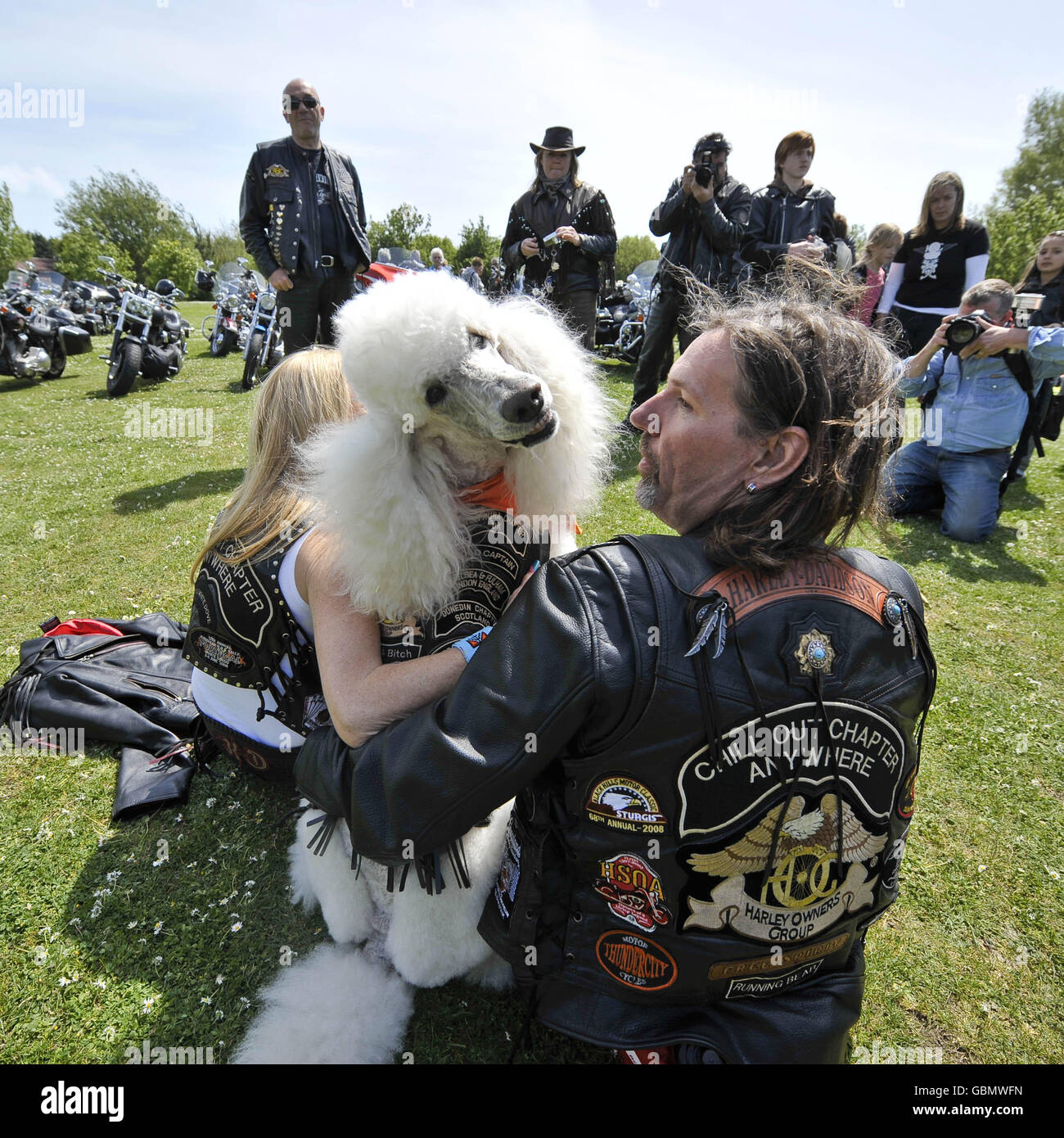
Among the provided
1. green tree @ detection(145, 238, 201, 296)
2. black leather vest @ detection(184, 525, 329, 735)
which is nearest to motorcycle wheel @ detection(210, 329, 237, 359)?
black leather vest @ detection(184, 525, 329, 735)

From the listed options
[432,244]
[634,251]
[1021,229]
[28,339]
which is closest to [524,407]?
[28,339]

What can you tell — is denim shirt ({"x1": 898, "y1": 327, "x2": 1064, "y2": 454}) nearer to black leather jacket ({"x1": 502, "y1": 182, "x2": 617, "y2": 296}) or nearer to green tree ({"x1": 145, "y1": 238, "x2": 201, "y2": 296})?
black leather jacket ({"x1": 502, "y1": 182, "x2": 617, "y2": 296})

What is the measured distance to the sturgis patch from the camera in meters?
1.15

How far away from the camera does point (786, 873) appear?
1.18m

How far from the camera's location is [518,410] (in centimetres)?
147

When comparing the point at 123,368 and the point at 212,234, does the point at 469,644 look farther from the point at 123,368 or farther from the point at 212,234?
the point at 212,234

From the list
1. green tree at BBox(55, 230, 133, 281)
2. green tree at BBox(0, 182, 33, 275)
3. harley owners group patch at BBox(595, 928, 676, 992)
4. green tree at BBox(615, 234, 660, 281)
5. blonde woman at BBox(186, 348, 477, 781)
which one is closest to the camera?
harley owners group patch at BBox(595, 928, 676, 992)

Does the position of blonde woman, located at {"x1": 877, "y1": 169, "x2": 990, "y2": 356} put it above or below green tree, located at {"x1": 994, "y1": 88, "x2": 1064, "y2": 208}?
below

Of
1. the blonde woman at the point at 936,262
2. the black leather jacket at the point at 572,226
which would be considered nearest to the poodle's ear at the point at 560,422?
the black leather jacket at the point at 572,226

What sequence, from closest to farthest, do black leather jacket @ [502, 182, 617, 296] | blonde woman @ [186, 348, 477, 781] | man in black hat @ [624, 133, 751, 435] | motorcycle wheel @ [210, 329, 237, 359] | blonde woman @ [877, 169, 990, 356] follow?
blonde woman @ [186, 348, 477, 781], man in black hat @ [624, 133, 751, 435], blonde woman @ [877, 169, 990, 356], black leather jacket @ [502, 182, 617, 296], motorcycle wheel @ [210, 329, 237, 359]

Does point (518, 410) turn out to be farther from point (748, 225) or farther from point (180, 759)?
point (748, 225)

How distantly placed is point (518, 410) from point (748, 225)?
500 cm

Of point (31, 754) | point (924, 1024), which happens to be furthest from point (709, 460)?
point (31, 754)

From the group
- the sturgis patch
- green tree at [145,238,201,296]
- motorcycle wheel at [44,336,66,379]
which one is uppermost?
green tree at [145,238,201,296]
